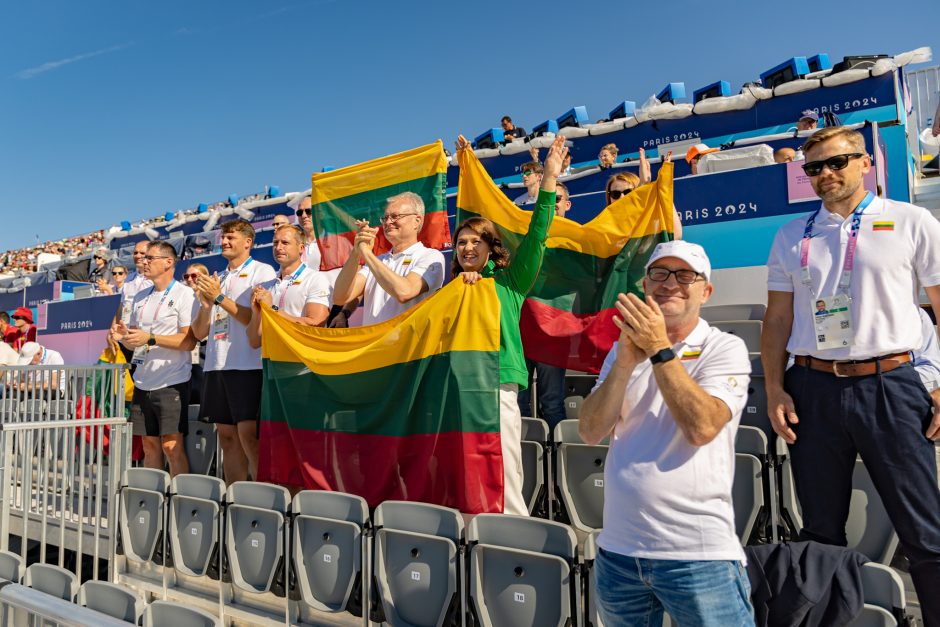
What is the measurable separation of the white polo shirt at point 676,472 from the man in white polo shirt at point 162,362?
3919 millimetres

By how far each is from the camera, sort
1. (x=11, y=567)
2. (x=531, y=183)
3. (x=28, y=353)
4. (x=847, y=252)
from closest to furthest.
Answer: (x=847, y=252), (x=11, y=567), (x=531, y=183), (x=28, y=353)

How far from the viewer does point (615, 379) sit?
1.67m

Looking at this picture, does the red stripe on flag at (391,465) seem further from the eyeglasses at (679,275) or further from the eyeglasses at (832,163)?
the eyeglasses at (832,163)

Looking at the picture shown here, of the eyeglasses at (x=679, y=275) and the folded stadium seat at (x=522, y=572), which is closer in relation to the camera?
the eyeglasses at (x=679, y=275)

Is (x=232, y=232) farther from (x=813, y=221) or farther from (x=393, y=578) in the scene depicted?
(x=813, y=221)

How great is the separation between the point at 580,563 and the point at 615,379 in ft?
4.28

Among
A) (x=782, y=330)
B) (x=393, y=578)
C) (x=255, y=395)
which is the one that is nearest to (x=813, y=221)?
(x=782, y=330)

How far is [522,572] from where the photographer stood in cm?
279

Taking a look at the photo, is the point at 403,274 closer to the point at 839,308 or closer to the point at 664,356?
the point at 839,308

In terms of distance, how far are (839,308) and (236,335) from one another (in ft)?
12.1

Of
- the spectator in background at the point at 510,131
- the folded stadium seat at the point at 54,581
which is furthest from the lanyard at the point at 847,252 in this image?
the spectator in background at the point at 510,131

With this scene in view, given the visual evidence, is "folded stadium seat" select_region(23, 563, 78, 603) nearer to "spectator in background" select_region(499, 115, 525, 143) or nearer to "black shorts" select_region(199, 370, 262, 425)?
"black shorts" select_region(199, 370, 262, 425)

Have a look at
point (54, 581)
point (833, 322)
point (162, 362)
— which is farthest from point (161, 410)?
point (833, 322)

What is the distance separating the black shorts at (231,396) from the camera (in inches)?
174
